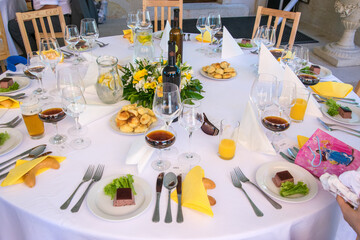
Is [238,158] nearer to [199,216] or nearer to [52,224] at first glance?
[199,216]

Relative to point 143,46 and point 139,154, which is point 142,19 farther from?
point 139,154

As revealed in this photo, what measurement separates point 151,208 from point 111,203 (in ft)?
0.44

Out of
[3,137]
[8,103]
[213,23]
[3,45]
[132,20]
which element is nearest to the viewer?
[3,137]

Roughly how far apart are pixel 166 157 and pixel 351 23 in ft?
14.7

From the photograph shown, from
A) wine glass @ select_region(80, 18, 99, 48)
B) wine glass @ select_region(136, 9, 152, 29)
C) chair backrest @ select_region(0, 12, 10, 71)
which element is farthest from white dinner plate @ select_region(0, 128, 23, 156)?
chair backrest @ select_region(0, 12, 10, 71)

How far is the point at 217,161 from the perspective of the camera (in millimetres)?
1178

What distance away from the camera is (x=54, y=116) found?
1253 mm

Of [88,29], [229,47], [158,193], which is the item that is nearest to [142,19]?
[88,29]

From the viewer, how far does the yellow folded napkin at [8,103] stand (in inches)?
Answer: 58.9

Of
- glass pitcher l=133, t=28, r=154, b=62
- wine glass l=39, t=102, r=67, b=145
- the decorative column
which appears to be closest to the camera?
wine glass l=39, t=102, r=67, b=145

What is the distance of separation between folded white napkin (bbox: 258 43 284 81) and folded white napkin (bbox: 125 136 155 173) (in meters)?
0.90

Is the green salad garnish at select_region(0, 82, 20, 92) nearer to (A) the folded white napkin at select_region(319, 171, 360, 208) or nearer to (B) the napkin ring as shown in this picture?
(B) the napkin ring

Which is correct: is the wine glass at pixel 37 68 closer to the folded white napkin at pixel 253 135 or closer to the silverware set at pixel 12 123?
the silverware set at pixel 12 123

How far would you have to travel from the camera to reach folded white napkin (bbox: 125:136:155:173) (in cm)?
112
